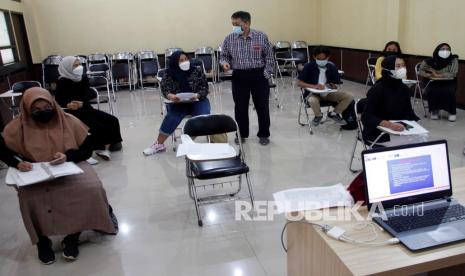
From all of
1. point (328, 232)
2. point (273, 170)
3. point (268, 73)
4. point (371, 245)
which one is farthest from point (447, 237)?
point (268, 73)

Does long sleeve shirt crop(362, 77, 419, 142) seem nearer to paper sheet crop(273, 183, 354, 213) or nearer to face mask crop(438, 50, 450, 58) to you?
paper sheet crop(273, 183, 354, 213)

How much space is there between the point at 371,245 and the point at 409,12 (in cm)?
673

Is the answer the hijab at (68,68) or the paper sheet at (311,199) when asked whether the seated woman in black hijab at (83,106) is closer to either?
the hijab at (68,68)

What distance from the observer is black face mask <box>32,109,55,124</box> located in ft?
8.09

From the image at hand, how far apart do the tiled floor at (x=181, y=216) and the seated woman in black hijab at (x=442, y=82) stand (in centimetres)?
26

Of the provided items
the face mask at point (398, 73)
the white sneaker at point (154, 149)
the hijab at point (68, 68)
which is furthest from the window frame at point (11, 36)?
the face mask at point (398, 73)

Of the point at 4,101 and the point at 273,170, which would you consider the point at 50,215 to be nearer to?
the point at 273,170

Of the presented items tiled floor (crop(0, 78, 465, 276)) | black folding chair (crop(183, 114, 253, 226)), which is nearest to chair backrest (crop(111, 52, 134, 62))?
tiled floor (crop(0, 78, 465, 276))

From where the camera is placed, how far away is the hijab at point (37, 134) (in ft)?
8.04

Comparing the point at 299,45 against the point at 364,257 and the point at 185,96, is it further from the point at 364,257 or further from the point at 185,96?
the point at 364,257

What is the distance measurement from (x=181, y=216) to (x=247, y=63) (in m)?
2.13

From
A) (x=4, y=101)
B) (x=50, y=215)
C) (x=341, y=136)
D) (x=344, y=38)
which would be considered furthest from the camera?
(x=344, y=38)

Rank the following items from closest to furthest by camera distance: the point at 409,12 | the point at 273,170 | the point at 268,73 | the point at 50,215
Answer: the point at 50,215, the point at 273,170, the point at 268,73, the point at 409,12

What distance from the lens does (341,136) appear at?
16.0 feet
